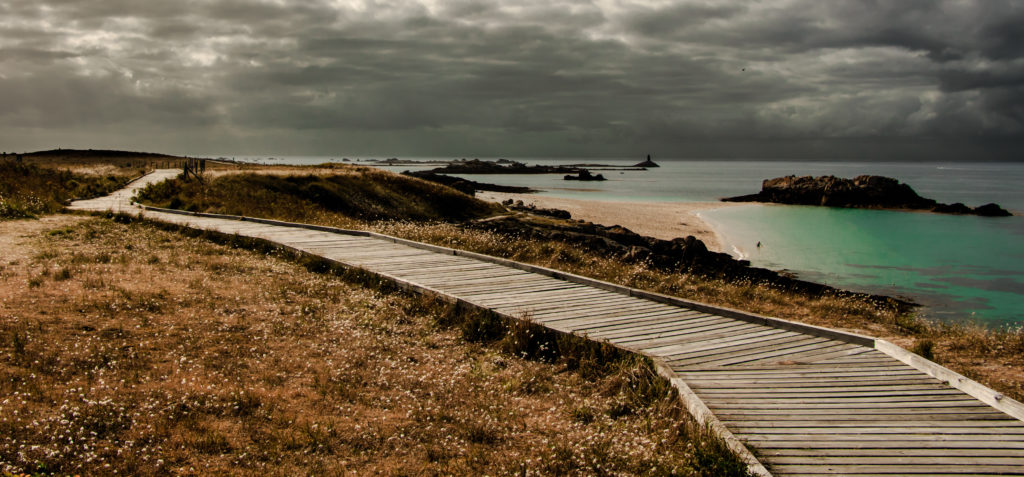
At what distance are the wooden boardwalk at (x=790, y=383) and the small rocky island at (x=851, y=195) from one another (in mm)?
84931

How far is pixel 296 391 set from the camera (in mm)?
8227

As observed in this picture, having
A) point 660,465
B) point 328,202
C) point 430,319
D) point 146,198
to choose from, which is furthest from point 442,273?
point 328,202

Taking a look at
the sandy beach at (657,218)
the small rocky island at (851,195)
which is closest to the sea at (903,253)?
the sandy beach at (657,218)

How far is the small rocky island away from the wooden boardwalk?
8493 centimetres

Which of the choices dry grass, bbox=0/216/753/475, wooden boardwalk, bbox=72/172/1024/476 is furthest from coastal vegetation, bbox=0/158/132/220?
wooden boardwalk, bbox=72/172/1024/476

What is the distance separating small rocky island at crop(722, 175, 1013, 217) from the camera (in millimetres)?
83938

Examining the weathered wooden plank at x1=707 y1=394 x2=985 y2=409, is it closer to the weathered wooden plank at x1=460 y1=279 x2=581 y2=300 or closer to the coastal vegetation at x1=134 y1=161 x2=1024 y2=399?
the coastal vegetation at x1=134 y1=161 x2=1024 y2=399

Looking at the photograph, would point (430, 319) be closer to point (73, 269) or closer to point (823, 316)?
point (73, 269)

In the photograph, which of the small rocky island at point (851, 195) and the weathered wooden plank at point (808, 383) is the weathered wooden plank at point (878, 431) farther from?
the small rocky island at point (851, 195)

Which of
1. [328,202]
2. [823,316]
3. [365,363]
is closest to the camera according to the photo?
[365,363]

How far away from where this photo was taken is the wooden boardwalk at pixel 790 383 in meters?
6.15

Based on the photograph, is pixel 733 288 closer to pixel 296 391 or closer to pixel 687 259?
pixel 687 259

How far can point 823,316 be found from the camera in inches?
640

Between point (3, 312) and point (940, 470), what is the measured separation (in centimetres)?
1345
